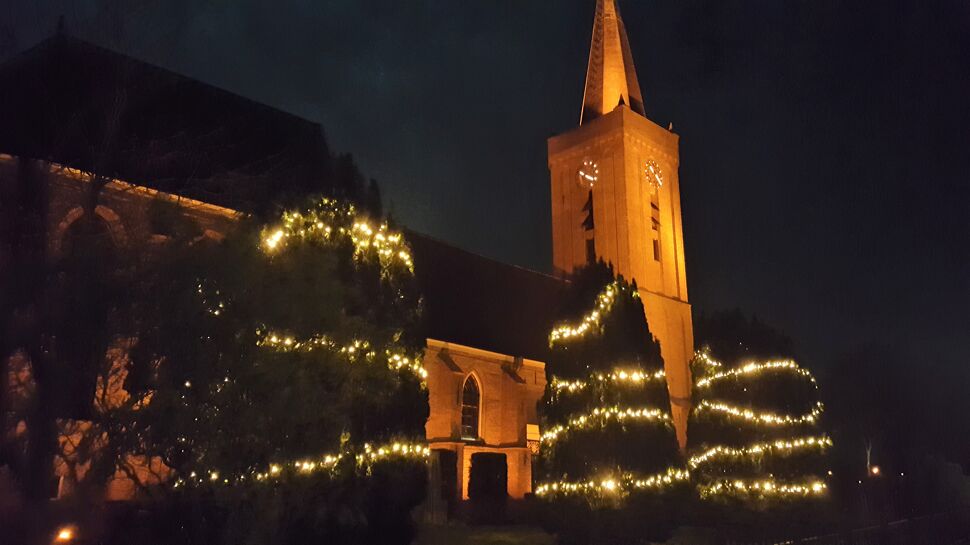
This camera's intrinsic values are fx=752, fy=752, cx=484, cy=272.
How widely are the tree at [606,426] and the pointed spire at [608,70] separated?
19817mm

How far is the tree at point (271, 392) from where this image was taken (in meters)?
12.8

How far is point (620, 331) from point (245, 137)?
568 inches

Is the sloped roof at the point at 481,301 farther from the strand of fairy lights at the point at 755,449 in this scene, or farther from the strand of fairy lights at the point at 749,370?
the strand of fairy lights at the point at 755,449

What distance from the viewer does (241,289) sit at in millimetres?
13898

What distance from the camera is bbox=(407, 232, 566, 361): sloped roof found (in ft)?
106

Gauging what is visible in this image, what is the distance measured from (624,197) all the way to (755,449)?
14687 mm

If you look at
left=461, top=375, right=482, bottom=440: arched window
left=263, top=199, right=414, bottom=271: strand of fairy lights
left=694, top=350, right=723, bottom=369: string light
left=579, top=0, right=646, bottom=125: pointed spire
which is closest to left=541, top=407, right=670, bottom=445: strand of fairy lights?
left=263, top=199, right=414, bottom=271: strand of fairy lights

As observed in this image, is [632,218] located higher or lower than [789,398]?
higher

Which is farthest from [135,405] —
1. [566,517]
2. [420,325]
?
[566,517]

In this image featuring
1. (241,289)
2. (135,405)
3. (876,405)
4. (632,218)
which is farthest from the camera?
(876,405)

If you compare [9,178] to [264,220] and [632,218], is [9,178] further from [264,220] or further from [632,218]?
[632,218]

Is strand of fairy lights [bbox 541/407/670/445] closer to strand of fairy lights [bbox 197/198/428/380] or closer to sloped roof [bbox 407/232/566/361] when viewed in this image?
strand of fairy lights [bbox 197/198/428/380]

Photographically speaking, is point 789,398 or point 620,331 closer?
point 620,331

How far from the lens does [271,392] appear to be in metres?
13.6
